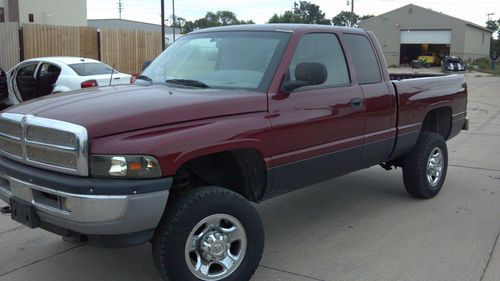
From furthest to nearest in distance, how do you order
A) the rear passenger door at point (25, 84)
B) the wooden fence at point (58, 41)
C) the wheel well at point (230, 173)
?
the wooden fence at point (58, 41)
the rear passenger door at point (25, 84)
the wheel well at point (230, 173)

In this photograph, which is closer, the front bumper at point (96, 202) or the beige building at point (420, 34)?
the front bumper at point (96, 202)

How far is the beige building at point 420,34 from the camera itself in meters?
56.8

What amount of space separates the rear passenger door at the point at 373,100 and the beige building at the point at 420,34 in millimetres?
55556

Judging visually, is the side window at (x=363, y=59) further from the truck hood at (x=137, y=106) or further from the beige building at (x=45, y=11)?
the beige building at (x=45, y=11)

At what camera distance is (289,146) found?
420 centimetres

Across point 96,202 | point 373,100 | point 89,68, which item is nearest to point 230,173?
point 96,202

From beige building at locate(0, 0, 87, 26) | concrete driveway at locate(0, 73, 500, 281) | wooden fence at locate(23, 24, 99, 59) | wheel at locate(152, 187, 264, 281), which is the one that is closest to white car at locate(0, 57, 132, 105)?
wooden fence at locate(23, 24, 99, 59)

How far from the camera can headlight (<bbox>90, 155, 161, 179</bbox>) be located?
3.17 meters

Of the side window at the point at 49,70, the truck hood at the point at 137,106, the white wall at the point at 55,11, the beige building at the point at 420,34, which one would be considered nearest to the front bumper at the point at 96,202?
the truck hood at the point at 137,106

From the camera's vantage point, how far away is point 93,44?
19.9 metres

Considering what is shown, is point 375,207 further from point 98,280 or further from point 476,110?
point 476,110

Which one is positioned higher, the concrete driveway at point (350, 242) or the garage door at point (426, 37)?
the garage door at point (426, 37)

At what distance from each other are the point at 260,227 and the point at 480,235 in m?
2.36

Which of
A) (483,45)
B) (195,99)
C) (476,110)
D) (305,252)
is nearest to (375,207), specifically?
(305,252)
